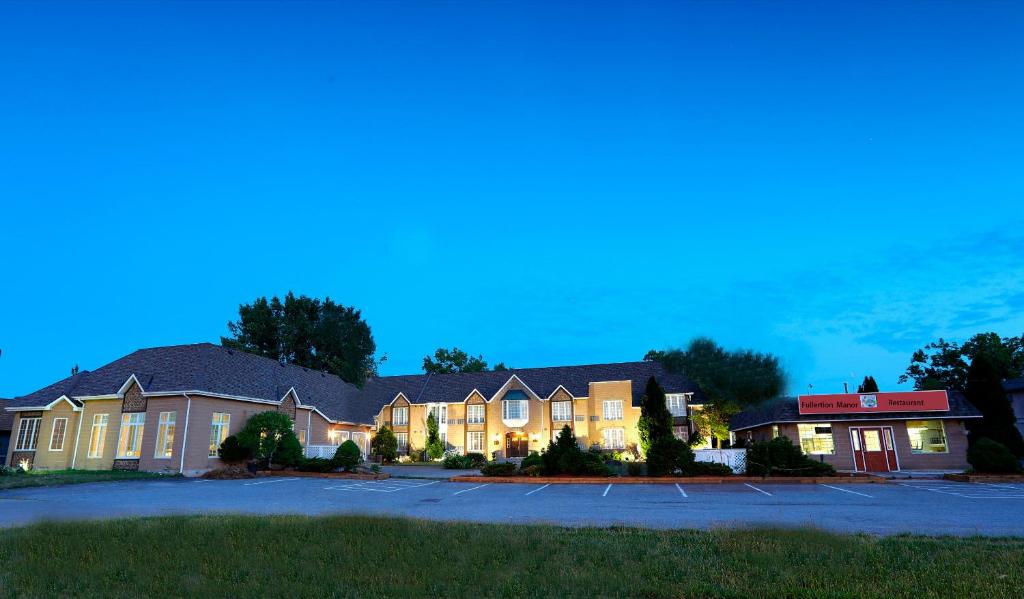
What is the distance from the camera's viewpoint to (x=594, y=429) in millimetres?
45156

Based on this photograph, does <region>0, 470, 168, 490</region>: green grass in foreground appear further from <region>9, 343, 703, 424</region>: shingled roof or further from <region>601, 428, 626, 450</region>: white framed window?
<region>601, 428, 626, 450</region>: white framed window

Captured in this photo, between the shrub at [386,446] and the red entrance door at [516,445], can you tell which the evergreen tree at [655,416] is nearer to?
the red entrance door at [516,445]

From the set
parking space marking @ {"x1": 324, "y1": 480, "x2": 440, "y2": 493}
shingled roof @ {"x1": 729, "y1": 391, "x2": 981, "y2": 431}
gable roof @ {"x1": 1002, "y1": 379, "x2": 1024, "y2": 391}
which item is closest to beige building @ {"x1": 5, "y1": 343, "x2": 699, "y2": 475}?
parking space marking @ {"x1": 324, "y1": 480, "x2": 440, "y2": 493}

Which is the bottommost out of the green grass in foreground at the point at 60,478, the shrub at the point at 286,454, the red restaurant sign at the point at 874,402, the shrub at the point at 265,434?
the green grass in foreground at the point at 60,478

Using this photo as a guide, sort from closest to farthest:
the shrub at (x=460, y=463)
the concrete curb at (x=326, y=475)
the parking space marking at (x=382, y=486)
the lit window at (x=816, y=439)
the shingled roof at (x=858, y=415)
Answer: the parking space marking at (x=382, y=486) → the concrete curb at (x=326, y=475) → the shingled roof at (x=858, y=415) → the lit window at (x=816, y=439) → the shrub at (x=460, y=463)

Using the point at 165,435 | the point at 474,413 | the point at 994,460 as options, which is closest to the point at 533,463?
the point at 165,435

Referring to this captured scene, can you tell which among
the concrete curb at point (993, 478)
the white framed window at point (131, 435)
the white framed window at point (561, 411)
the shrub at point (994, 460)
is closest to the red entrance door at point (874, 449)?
the shrub at point (994, 460)

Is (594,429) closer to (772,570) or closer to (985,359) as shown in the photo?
(985,359)

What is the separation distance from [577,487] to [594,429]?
22.2m

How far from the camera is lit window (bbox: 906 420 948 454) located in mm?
31391

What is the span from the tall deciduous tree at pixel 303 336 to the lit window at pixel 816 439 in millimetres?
38361

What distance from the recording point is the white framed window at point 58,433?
1271 inches

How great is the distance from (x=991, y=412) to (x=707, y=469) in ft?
70.3

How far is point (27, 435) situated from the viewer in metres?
33.2
